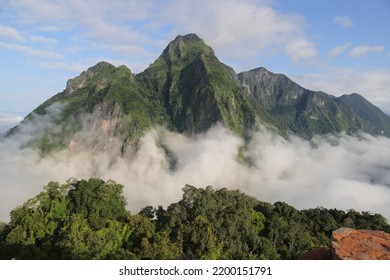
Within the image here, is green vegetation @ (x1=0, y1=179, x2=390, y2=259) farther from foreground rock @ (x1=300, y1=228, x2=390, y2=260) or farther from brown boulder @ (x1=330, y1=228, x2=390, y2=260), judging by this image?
brown boulder @ (x1=330, y1=228, x2=390, y2=260)

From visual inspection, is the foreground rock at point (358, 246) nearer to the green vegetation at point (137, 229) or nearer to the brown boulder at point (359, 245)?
the brown boulder at point (359, 245)

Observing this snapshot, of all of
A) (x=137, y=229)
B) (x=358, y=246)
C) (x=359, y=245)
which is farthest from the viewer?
(x=137, y=229)

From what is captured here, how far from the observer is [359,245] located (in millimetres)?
22188

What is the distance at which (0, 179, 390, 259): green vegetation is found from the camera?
29.6m

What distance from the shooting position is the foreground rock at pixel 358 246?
2098cm

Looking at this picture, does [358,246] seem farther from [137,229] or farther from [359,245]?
[137,229]

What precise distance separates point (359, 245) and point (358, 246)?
0.56 feet

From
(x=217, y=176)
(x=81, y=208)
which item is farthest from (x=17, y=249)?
(x=217, y=176)

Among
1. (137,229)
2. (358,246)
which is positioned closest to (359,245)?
(358,246)

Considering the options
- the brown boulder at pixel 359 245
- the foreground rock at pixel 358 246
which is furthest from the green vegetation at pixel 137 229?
the brown boulder at pixel 359 245

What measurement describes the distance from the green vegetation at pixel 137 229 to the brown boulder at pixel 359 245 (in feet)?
27.9

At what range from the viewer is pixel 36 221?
114ft

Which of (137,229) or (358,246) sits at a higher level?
(137,229)

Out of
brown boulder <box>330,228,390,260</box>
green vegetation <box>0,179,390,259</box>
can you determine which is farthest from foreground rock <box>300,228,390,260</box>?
green vegetation <box>0,179,390,259</box>
